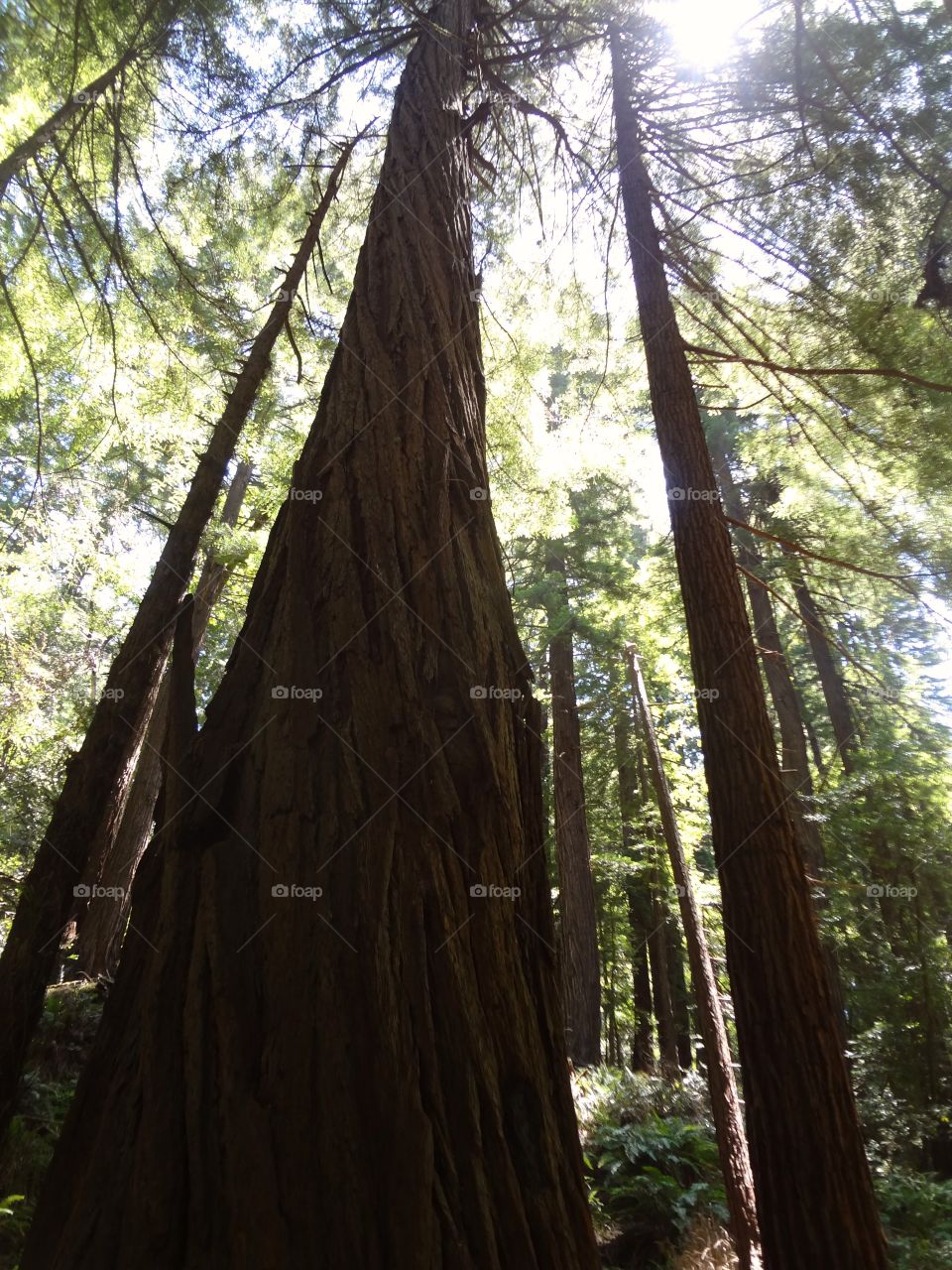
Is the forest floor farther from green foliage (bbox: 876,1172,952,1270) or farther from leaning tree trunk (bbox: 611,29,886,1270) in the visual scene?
leaning tree trunk (bbox: 611,29,886,1270)

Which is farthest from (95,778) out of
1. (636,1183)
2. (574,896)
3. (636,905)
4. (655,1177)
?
(636,905)

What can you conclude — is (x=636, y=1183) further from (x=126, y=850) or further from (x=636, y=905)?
(x=636, y=905)

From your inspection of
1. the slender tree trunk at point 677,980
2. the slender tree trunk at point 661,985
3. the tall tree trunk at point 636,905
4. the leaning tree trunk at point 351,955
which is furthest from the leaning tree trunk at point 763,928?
the slender tree trunk at point 677,980


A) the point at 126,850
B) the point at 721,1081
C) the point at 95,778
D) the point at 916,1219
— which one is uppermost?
the point at 126,850

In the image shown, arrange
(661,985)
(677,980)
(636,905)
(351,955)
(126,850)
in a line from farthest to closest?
(677,980) < (636,905) < (661,985) < (126,850) < (351,955)

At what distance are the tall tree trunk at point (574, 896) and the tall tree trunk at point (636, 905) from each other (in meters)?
2.34

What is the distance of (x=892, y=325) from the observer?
193 inches

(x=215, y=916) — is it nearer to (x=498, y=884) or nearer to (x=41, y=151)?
(x=498, y=884)

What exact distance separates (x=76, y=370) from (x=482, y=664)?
6.05 m

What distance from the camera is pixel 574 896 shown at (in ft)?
32.1

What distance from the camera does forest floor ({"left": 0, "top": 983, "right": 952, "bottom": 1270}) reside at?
3822mm

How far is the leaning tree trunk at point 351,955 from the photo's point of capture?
3.57ft

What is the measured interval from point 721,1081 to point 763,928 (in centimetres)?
274

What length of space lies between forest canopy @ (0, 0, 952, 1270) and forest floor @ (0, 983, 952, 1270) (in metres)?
0.04
